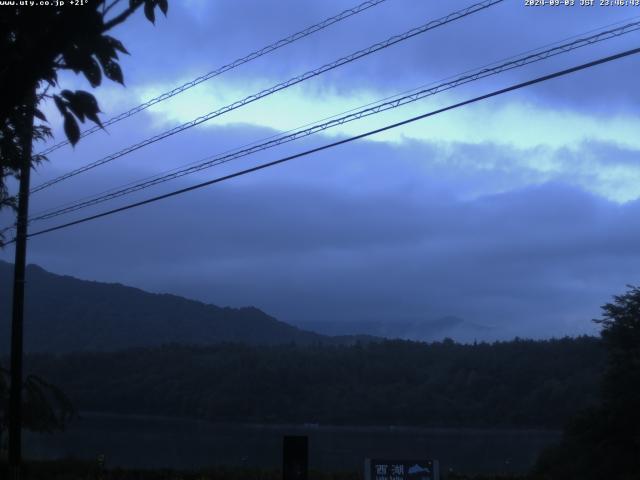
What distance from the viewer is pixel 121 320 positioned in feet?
524

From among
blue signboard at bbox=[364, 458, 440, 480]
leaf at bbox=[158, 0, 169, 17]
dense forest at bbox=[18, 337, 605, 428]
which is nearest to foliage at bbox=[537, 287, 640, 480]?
blue signboard at bbox=[364, 458, 440, 480]

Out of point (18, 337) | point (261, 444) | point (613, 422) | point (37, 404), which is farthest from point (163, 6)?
point (261, 444)

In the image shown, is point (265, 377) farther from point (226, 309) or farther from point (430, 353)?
point (226, 309)

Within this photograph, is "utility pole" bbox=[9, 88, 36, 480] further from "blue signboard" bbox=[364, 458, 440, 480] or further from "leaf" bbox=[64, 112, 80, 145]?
"leaf" bbox=[64, 112, 80, 145]

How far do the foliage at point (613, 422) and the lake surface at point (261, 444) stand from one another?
4.44m

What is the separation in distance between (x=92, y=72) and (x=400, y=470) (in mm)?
9061

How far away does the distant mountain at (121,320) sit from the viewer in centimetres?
14125

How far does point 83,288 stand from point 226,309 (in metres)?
31.5

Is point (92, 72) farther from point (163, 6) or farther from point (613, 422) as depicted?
point (613, 422)

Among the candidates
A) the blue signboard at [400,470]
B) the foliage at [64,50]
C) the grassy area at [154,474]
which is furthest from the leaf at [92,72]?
the grassy area at [154,474]

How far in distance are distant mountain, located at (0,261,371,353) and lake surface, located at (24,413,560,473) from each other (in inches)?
2611

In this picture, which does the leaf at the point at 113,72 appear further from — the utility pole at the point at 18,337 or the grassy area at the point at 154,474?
the grassy area at the point at 154,474

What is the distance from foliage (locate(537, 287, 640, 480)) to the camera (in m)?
26.7

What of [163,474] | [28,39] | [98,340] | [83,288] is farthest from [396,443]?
[83,288]
